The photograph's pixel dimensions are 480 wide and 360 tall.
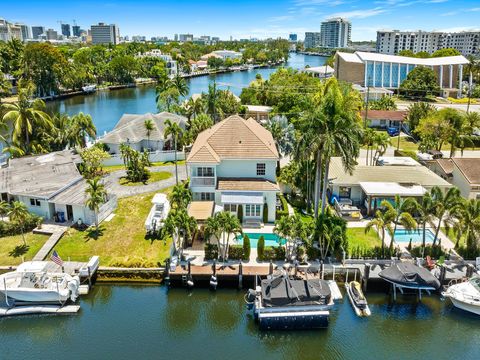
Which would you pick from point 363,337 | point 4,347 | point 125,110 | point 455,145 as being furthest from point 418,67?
point 4,347

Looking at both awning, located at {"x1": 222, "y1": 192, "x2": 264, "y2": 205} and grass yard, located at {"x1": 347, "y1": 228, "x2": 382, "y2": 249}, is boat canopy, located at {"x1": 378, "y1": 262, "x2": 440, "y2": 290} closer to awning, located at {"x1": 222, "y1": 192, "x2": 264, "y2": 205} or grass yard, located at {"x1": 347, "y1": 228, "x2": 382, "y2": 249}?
grass yard, located at {"x1": 347, "y1": 228, "x2": 382, "y2": 249}

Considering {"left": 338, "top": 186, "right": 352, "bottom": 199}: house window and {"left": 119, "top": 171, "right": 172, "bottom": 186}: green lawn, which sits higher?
{"left": 119, "top": 171, "right": 172, "bottom": 186}: green lawn

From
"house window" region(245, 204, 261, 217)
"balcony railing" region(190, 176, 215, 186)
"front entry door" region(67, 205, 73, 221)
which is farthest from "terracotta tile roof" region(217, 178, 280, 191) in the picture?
"front entry door" region(67, 205, 73, 221)

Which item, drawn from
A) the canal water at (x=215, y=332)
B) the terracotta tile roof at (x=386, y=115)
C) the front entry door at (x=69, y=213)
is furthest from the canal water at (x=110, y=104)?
the canal water at (x=215, y=332)

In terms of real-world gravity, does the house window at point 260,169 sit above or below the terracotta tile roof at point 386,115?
below

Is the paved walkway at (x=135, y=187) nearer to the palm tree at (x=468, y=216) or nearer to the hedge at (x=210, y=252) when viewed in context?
the hedge at (x=210, y=252)

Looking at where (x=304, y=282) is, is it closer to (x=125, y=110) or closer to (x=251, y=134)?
(x=251, y=134)
